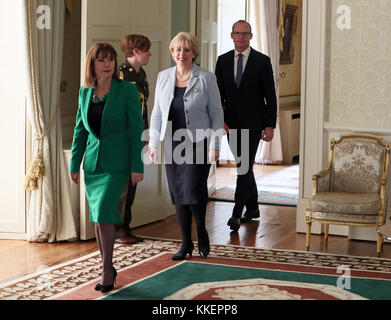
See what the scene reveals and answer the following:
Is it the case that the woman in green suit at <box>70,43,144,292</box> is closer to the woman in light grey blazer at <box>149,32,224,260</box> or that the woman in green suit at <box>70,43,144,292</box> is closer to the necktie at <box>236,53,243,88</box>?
the woman in light grey blazer at <box>149,32,224,260</box>

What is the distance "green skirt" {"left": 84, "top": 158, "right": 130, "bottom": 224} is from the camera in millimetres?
4574

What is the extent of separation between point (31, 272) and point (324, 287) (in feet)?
6.61

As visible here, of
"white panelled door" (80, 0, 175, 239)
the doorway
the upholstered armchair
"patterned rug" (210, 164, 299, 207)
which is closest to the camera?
the upholstered armchair

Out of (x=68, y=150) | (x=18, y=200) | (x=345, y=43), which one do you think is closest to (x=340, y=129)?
(x=345, y=43)

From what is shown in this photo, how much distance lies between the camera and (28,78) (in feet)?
19.9

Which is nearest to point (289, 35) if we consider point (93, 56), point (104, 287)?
point (93, 56)

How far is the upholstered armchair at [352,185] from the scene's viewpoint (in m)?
5.93

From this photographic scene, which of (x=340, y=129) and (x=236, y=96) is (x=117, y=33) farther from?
(x=340, y=129)

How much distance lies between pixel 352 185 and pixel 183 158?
1.76 meters

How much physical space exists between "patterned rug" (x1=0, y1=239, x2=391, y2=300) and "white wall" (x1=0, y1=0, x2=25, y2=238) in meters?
0.99

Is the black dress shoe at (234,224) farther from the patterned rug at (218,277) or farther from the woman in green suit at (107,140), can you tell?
the woman in green suit at (107,140)

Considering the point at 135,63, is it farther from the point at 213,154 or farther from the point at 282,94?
the point at 282,94

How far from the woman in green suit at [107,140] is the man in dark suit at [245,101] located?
220 cm

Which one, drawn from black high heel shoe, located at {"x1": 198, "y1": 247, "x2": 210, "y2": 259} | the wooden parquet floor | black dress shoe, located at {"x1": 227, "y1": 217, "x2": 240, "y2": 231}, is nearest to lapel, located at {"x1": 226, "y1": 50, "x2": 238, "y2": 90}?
black dress shoe, located at {"x1": 227, "y1": 217, "x2": 240, "y2": 231}
